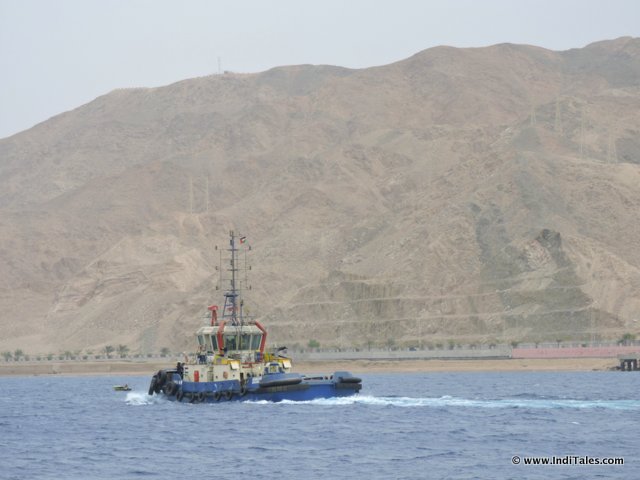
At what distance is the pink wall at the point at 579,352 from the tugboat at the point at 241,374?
72193mm

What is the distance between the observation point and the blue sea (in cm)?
5512

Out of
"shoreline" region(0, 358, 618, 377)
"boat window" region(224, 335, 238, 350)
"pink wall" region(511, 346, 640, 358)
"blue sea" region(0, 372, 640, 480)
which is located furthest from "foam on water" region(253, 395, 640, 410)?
"pink wall" region(511, 346, 640, 358)

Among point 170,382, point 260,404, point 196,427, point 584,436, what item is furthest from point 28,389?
point 584,436

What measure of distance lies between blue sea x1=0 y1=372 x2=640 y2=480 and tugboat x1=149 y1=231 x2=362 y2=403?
2.42 feet

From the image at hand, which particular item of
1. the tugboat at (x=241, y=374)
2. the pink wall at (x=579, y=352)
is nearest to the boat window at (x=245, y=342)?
the tugboat at (x=241, y=374)

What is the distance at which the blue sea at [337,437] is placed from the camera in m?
55.1

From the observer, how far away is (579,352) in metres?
155

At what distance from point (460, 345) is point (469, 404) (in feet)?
311

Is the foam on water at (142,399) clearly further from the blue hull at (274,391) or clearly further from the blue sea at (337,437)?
the blue hull at (274,391)

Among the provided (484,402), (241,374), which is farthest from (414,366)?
(241,374)

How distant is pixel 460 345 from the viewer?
180 metres

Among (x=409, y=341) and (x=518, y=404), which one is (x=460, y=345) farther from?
(x=518, y=404)

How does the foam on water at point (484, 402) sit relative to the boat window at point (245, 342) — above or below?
below

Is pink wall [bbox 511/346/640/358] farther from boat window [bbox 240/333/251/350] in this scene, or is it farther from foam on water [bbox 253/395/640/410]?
boat window [bbox 240/333/251/350]
